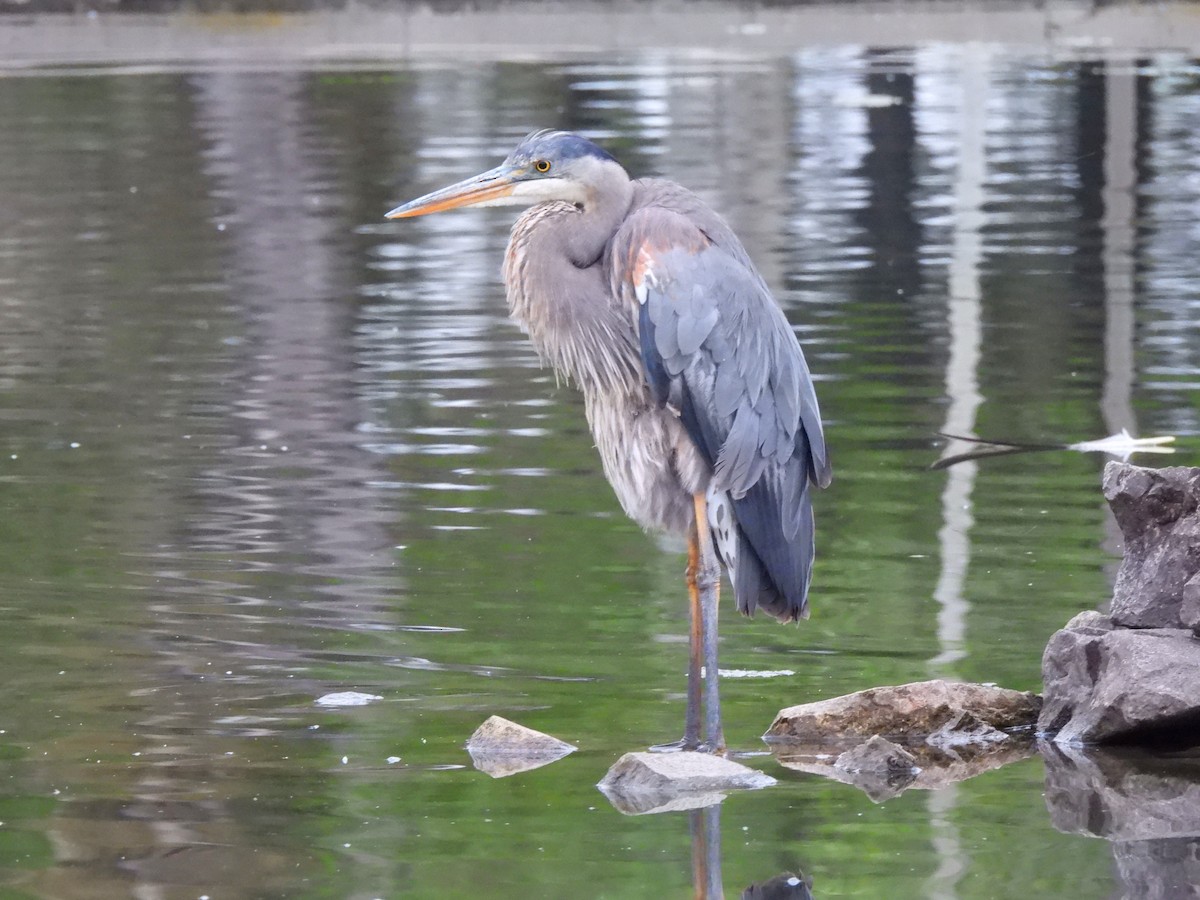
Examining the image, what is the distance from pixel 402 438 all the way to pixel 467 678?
3.84 m

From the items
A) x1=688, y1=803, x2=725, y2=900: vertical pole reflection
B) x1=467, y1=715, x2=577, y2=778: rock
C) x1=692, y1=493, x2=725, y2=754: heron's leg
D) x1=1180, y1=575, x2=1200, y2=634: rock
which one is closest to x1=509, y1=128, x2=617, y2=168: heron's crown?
x1=692, y1=493, x2=725, y2=754: heron's leg

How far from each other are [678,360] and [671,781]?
3.63ft

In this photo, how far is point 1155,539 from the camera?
618 cm

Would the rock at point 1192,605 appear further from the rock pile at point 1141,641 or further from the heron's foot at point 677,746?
the heron's foot at point 677,746

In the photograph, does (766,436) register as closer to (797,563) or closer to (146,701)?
(797,563)

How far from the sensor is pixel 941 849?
5129 mm

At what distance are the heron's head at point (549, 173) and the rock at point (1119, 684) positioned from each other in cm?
171

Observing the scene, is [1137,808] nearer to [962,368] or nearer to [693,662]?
[693,662]

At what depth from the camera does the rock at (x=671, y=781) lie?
5.52 m

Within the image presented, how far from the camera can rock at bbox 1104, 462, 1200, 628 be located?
239 inches

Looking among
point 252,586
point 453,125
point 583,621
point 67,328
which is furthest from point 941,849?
point 453,125

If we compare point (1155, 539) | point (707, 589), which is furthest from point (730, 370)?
point (1155, 539)

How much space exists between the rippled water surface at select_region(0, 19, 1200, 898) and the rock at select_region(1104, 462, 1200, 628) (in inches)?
19.7

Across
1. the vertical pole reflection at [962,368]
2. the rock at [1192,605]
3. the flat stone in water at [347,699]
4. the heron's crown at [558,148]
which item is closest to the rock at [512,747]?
the flat stone in water at [347,699]
